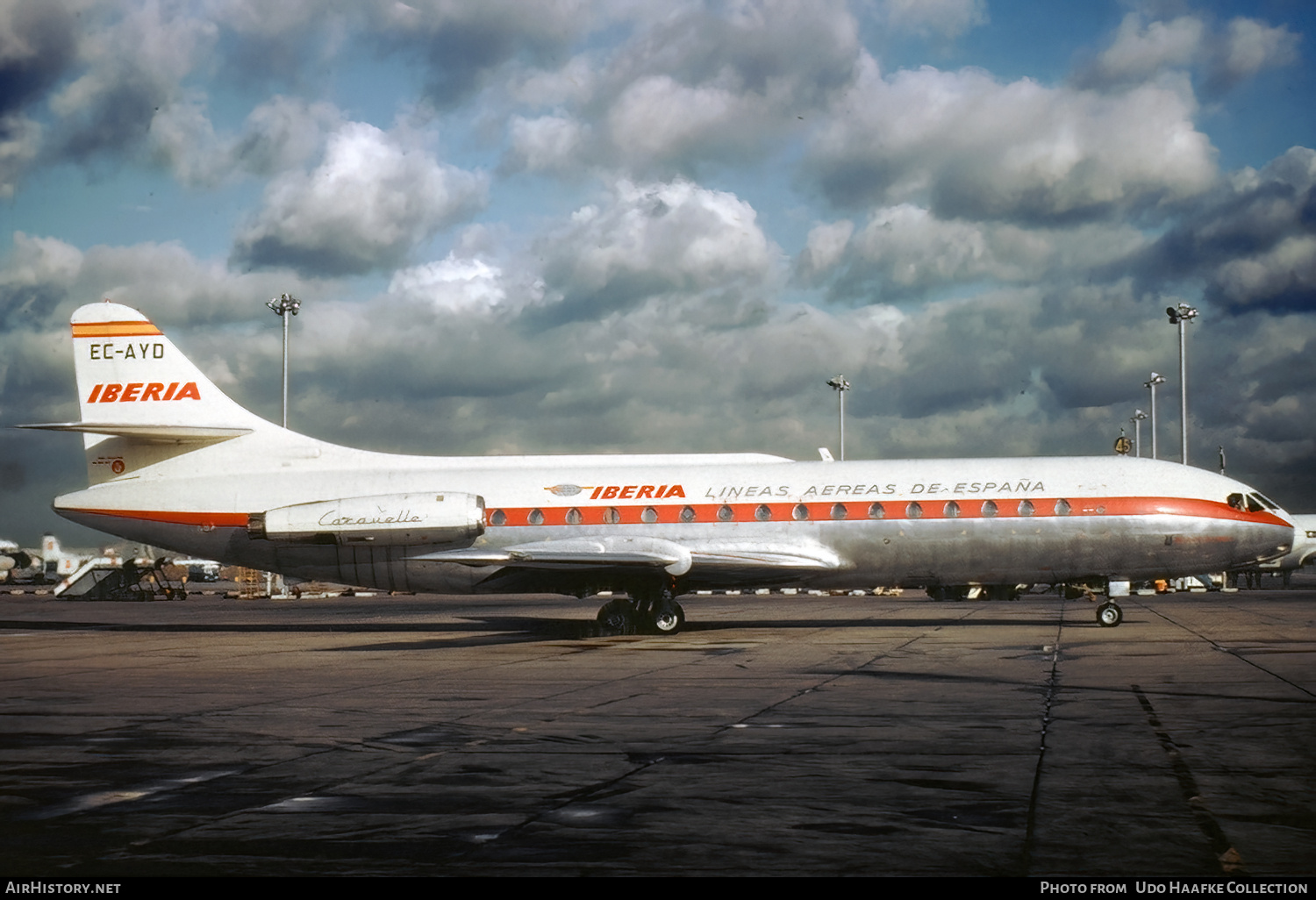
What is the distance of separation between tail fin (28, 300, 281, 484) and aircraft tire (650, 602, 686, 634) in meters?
11.3

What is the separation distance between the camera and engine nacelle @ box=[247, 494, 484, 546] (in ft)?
90.3

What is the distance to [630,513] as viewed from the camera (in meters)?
27.9

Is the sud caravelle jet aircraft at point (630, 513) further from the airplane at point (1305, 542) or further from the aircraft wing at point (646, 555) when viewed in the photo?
the airplane at point (1305, 542)

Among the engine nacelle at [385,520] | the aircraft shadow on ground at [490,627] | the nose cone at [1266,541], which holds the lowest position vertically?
the aircraft shadow on ground at [490,627]

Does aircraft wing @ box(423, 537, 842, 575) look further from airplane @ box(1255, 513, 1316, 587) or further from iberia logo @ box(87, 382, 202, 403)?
airplane @ box(1255, 513, 1316, 587)

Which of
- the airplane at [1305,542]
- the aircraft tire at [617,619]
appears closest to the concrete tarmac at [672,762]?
the aircraft tire at [617,619]

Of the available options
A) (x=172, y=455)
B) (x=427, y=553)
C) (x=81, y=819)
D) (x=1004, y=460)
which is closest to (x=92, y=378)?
(x=172, y=455)

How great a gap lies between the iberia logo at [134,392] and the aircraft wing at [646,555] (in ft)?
27.5

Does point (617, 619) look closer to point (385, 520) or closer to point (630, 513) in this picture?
point (630, 513)

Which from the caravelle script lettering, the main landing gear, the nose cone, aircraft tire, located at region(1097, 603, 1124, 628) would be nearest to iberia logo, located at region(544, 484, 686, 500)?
the main landing gear

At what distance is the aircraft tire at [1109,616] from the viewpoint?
90.0 ft

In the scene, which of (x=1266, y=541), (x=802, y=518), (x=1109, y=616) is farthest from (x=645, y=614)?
(x=1266, y=541)

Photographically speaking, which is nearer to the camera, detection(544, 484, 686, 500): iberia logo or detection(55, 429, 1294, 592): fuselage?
detection(55, 429, 1294, 592): fuselage

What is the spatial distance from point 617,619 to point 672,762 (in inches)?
691
